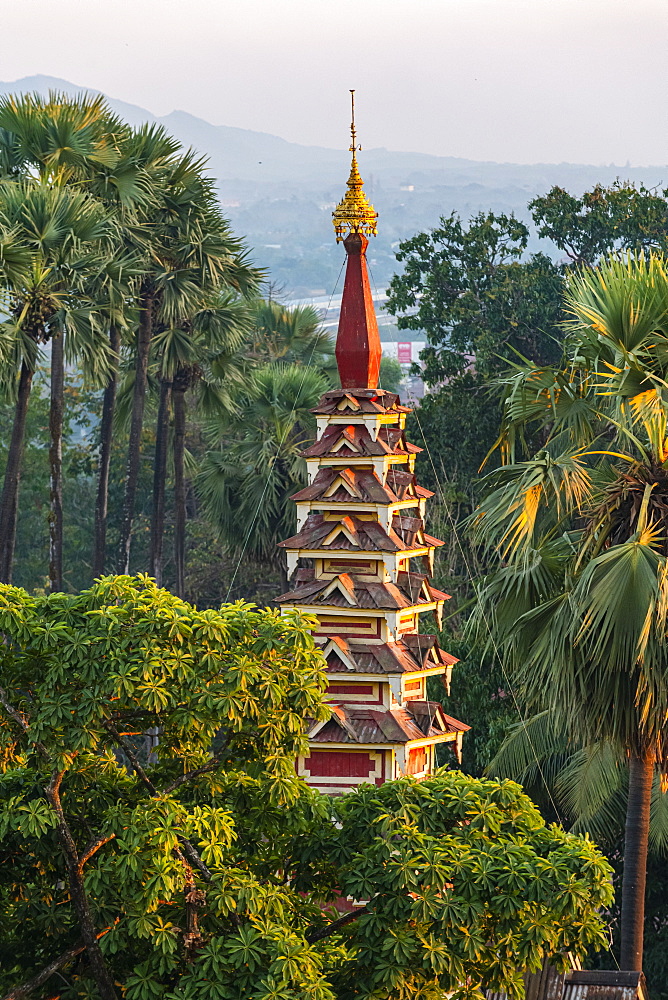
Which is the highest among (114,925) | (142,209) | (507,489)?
(142,209)

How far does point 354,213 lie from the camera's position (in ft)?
70.3

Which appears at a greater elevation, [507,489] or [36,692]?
[507,489]

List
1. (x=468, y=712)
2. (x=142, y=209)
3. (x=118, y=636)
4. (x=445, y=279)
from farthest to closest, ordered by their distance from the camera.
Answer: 1. (x=445, y=279)
2. (x=142, y=209)
3. (x=468, y=712)
4. (x=118, y=636)

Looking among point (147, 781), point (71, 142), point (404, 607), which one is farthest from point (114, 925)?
point (71, 142)

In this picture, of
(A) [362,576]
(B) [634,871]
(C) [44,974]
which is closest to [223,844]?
(C) [44,974]

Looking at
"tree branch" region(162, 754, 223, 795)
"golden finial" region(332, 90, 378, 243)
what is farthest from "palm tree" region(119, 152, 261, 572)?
"tree branch" region(162, 754, 223, 795)

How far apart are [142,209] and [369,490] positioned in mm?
15400

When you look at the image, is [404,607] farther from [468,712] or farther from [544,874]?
[468,712]

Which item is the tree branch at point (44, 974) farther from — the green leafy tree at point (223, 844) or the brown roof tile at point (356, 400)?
the brown roof tile at point (356, 400)

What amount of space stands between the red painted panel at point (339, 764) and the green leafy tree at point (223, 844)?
17.1ft

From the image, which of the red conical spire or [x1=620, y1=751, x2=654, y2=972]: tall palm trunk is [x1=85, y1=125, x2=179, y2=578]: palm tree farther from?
[x1=620, y1=751, x2=654, y2=972]: tall palm trunk

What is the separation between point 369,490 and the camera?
822 inches

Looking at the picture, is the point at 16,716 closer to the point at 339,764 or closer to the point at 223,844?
the point at 223,844

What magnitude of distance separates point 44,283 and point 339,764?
12.9 metres
